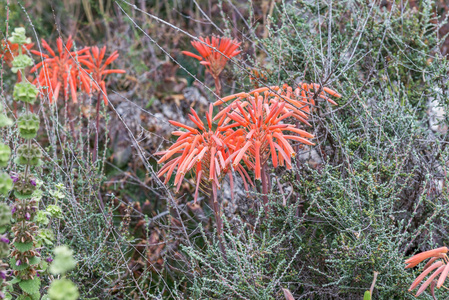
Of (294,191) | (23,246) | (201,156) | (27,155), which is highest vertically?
(27,155)

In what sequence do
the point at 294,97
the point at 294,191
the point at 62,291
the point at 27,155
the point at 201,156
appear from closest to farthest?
the point at 62,291
the point at 27,155
the point at 201,156
the point at 294,97
the point at 294,191

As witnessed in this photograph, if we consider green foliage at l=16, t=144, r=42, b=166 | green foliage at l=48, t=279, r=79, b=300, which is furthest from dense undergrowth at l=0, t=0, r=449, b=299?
green foliage at l=48, t=279, r=79, b=300

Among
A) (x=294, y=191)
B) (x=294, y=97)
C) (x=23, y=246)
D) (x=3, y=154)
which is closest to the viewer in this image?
(x=3, y=154)

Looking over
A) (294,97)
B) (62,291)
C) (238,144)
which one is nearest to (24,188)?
(62,291)

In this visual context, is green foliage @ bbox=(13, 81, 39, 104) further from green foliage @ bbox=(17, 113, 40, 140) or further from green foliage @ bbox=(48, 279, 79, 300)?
green foliage @ bbox=(48, 279, 79, 300)

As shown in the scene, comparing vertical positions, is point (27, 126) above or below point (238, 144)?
above

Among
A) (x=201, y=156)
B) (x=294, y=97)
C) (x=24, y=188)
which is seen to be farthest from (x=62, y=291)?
(x=294, y=97)

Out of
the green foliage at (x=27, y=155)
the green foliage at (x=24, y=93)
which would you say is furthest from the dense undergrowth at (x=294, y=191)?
the green foliage at (x=24, y=93)

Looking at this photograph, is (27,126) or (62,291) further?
(27,126)

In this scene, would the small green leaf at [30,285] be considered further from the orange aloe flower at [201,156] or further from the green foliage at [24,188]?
the orange aloe flower at [201,156]

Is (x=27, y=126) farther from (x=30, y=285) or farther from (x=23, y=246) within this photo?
(x=30, y=285)
